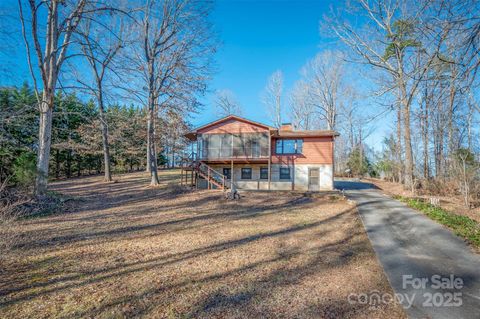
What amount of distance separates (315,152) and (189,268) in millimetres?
15452

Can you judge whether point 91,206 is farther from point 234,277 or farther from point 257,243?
point 234,277

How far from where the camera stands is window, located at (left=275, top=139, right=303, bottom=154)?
61.2 ft

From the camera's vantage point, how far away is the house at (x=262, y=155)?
59.3 feet

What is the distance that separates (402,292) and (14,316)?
5907 millimetres

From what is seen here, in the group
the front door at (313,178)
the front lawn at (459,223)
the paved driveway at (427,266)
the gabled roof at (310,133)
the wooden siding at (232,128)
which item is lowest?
the paved driveway at (427,266)

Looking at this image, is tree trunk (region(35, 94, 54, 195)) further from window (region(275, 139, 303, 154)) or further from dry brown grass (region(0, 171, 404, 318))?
window (region(275, 139, 303, 154))

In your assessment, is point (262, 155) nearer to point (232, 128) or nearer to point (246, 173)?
point (246, 173)

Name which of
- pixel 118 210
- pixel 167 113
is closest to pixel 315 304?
pixel 118 210

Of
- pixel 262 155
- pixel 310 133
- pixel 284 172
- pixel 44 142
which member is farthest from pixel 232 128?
pixel 44 142

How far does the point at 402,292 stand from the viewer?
4.02 m

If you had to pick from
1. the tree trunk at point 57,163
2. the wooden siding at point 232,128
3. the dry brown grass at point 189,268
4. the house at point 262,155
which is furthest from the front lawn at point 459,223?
the tree trunk at point 57,163

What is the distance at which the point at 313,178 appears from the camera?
18.2 meters

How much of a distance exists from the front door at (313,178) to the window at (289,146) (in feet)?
5.93

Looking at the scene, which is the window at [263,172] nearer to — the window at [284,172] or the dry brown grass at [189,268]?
the window at [284,172]
